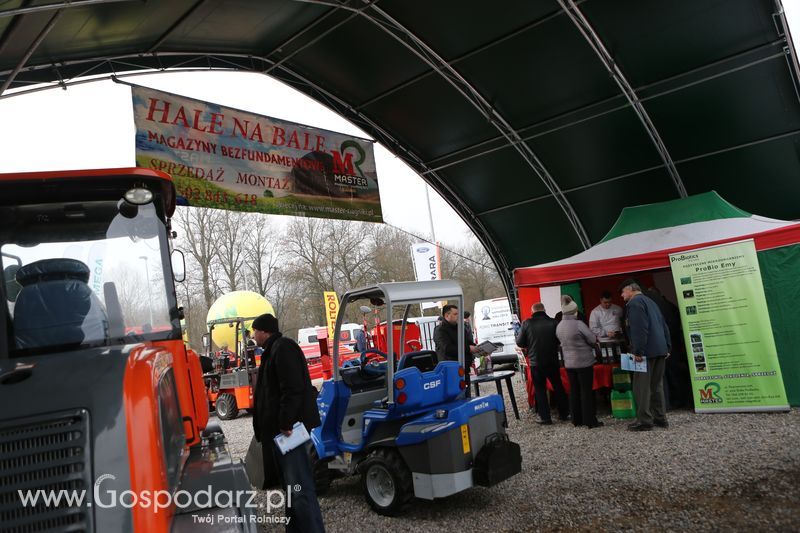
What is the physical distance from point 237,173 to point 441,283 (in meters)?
5.47

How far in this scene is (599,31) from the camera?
32.5 ft

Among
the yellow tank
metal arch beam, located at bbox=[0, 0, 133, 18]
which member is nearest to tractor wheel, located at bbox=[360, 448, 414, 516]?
metal arch beam, located at bbox=[0, 0, 133, 18]

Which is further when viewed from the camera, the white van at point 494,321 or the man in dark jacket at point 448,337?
the white van at point 494,321

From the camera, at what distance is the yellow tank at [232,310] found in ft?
65.3

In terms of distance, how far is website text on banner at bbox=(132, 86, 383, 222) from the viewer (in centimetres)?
870

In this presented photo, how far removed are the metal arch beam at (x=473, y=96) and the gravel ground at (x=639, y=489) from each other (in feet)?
23.3

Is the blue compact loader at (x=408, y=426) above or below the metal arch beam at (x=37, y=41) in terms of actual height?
below

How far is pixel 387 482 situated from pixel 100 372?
3459 millimetres

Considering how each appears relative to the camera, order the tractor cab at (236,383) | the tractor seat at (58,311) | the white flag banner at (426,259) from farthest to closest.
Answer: the white flag banner at (426,259), the tractor cab at (236,383), the tractor seat at (58,311)

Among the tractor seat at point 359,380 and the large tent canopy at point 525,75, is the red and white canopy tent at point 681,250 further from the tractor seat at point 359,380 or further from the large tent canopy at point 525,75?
the tractor seat at point 359,380

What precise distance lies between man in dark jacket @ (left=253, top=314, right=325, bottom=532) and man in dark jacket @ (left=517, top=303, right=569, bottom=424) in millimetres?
5163

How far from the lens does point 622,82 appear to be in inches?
421

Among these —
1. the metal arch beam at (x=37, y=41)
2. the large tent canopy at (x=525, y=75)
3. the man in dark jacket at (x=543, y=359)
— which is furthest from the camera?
the large tent canopy at (x=525, y=75)

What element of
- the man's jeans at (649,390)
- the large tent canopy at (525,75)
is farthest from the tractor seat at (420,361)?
the large tent canopy at (525,75)
